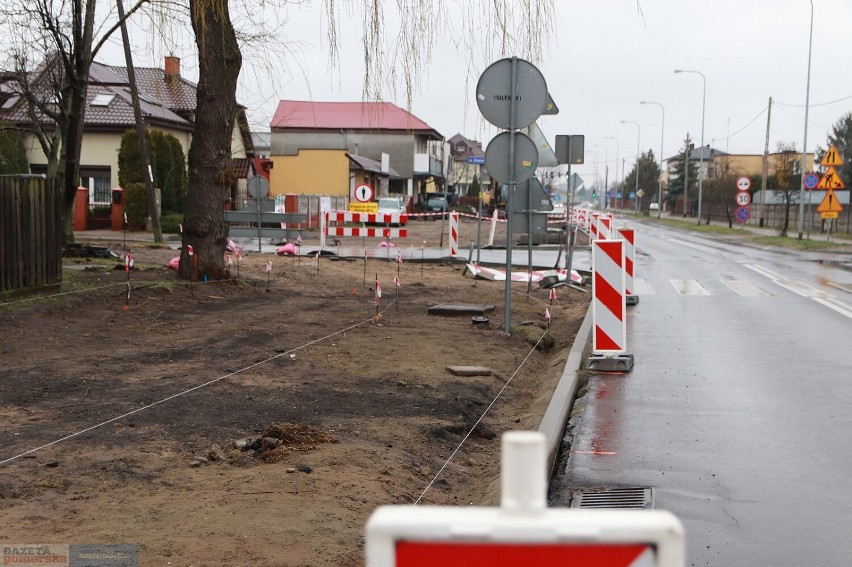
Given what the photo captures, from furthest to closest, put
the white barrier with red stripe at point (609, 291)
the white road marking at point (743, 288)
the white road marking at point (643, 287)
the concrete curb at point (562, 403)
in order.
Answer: the white road marking at point (643, 287), the white road marking at point (743, 288), the white barrier with red stripe at point (609, 291), the concrete curb at point (562, 403)

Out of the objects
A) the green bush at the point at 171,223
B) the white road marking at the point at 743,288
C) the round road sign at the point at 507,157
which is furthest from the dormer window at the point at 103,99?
the round road sign at the point at 507,157

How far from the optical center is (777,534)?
5.16m

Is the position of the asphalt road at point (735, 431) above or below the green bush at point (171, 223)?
below

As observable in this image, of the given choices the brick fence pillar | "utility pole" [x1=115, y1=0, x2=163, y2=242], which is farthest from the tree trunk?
the brick fence pillar

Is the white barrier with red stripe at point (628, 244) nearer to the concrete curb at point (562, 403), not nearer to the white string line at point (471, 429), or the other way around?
the concrete curb at point (562, 403)

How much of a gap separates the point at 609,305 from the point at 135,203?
3058 centimetres

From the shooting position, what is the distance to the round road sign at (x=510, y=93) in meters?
10.8

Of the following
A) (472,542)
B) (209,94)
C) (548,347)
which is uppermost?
(209,94)

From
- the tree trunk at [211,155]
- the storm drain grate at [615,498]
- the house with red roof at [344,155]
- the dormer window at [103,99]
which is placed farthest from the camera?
the house with red roof at [344,155]

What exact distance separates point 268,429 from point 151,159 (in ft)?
115

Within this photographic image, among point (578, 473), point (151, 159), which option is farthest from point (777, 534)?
point (151, 159)

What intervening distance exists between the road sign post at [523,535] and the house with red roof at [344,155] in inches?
1793

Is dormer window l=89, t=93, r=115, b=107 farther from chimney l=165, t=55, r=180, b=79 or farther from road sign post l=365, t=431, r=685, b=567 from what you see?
road sign post l=365, t=431, r=685, b=567

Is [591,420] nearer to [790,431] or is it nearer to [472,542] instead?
[790,431]
